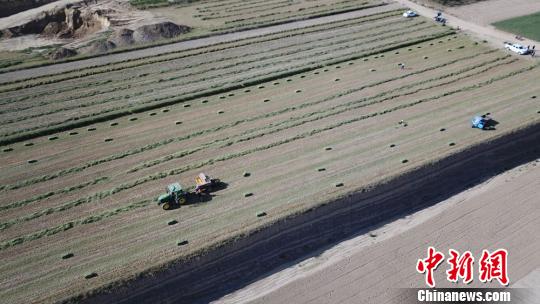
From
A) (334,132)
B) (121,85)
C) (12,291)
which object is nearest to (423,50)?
(334,132)

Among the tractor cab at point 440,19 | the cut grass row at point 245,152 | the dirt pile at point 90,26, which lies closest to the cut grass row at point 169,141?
the cut grass row at point 245,152

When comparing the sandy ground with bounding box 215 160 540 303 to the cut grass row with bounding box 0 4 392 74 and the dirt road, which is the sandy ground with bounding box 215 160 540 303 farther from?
the cut grass row with bounding box 0 4 392 74

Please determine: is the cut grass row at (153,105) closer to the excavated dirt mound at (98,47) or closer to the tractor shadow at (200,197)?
the excavated dirt mound at (98,47)

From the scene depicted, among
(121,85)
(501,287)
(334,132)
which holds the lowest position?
(501,287)

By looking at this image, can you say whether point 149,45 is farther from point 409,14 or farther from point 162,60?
point 409,14

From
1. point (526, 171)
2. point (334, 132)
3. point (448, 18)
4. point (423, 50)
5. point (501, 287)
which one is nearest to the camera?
point (501, 287)

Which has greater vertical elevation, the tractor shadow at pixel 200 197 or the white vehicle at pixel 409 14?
the white vehicle at pixel 409 14

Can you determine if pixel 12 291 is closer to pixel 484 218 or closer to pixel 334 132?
pixel 334 132

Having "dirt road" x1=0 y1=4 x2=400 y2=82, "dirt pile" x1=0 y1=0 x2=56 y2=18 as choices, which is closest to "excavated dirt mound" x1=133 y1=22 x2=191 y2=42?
"dirt road" x1=0 y1=4 x2=400 y2=82
